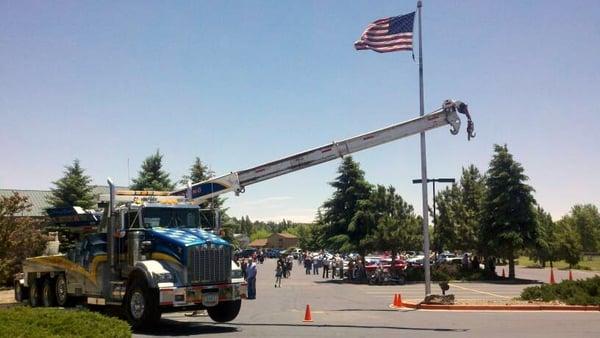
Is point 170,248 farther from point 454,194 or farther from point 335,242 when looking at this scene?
point 454,194

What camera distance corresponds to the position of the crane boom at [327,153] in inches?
737

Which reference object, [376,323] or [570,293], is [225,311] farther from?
[570,293]

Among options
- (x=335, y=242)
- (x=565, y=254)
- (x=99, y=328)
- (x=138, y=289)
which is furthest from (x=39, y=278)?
(x=565, y=254)

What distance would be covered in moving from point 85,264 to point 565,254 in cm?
4651

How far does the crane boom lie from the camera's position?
1872 cm

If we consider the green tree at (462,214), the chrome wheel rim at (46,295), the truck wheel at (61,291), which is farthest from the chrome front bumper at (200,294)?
the green tree at (462,214)

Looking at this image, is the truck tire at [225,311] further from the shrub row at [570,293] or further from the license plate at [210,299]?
the shrub row at [570,293]

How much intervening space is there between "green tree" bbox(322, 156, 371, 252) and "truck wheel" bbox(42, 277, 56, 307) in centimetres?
2215

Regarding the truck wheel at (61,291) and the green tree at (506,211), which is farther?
the green tree at (506,211)

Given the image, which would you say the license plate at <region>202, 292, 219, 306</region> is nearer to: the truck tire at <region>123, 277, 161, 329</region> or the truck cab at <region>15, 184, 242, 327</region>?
the truck cab at <region>15, 184, 242, 327</region>

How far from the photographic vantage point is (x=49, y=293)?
19375mm

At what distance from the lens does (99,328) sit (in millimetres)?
8906

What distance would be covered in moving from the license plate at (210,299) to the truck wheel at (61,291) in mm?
5988

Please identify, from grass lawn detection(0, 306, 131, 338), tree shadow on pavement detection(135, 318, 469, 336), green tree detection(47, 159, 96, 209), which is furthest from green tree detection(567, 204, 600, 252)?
grass lawn detection(0, 306, 131, 338)
